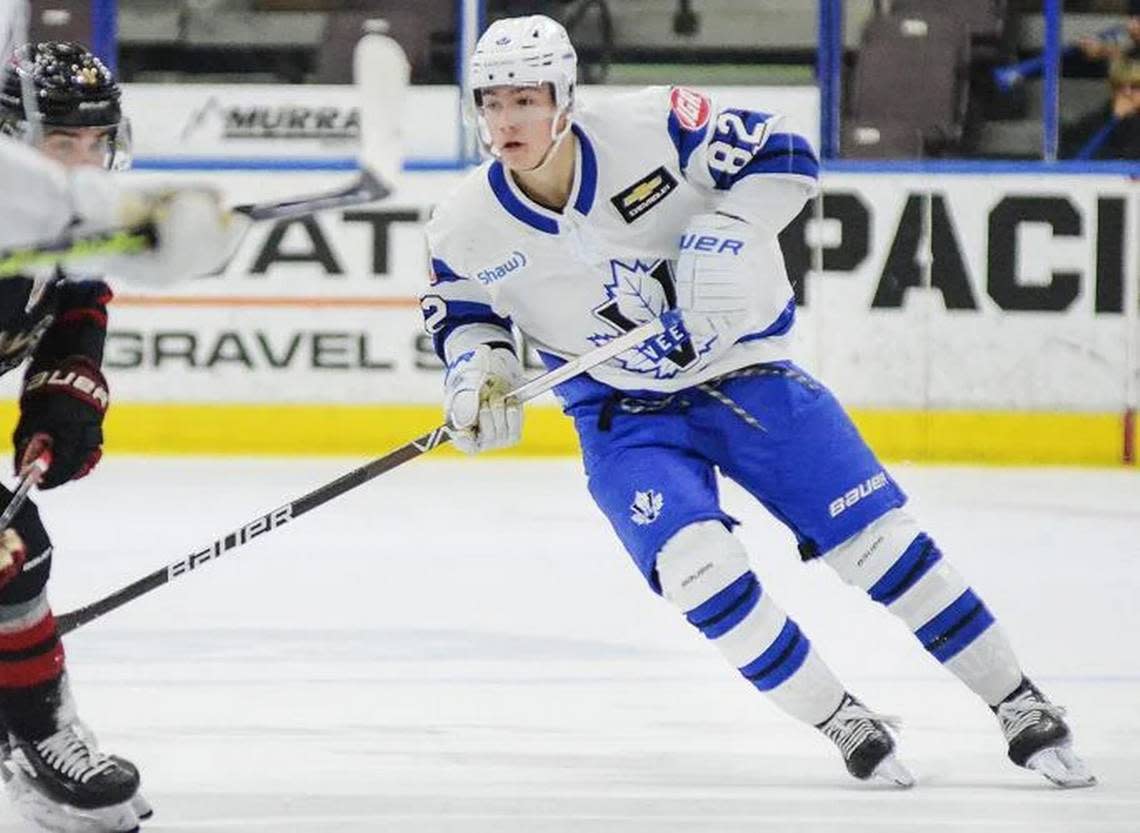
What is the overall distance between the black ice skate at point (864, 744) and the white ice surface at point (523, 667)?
0.03m

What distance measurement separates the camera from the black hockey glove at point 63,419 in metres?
3.06

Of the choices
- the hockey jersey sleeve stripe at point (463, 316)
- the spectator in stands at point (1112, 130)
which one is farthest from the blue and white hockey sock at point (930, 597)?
the spectator in stands at point (1112, 130)

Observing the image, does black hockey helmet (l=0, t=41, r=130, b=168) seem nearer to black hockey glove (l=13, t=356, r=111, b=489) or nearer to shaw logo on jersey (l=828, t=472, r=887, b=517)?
black hockey glove (l=13, t=356, r=111, b=489)

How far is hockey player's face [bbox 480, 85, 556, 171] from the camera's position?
3211mm

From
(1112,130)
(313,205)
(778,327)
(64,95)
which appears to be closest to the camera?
(313,205)

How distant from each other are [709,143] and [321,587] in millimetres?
1863

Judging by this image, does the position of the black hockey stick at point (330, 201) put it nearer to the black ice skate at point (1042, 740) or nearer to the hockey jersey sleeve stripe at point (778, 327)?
the hockey jersey sleeve stripe at point (778, 327)

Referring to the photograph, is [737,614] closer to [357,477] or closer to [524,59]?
[357,477]

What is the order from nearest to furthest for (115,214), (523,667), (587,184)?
(115,214), (587,184), (523,667)

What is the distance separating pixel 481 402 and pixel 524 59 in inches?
18.8

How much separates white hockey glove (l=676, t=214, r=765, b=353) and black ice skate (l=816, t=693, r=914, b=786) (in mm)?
523

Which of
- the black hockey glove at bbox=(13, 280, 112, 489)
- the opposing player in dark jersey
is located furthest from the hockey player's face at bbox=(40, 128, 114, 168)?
the black hockey glove at bbox=(13, 280, 112, 489)

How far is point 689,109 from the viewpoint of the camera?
133 inches

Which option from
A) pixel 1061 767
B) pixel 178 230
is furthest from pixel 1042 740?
pixel 178 230
